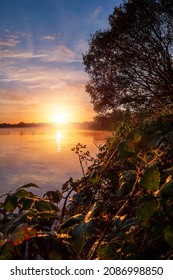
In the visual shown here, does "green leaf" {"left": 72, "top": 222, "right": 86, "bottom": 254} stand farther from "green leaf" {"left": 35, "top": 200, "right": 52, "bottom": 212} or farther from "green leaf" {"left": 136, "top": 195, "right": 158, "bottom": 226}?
"green leaf" {"left": 35, "top": 200, "right": 52, "bottom": 212}

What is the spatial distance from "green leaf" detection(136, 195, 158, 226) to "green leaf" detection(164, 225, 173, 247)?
0.25ft

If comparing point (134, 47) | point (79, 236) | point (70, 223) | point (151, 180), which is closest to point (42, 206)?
point (70, 223)

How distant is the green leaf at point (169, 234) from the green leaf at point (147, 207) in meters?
0.08

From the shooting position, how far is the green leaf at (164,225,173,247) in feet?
3.72

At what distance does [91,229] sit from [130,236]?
0.16m

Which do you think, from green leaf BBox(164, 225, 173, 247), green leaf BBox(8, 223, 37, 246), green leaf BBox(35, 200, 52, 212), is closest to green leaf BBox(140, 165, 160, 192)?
green leaf BBox(164, 225, 173, 247)

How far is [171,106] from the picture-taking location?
115 inches

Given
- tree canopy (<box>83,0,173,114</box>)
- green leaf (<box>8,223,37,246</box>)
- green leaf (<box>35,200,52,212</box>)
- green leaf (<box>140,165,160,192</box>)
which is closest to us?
green leaf (<box>8,223,37,246</box>)

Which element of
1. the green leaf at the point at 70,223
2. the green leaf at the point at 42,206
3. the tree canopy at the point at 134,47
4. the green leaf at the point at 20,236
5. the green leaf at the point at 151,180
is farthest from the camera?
the tree canopy at the point at 134,47

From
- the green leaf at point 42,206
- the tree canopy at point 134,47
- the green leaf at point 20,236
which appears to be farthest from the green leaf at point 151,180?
the tree canopy at point 134,47

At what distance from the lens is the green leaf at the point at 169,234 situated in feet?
3.72

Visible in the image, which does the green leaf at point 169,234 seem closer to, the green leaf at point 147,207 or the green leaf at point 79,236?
the green leaf at point 147,207
